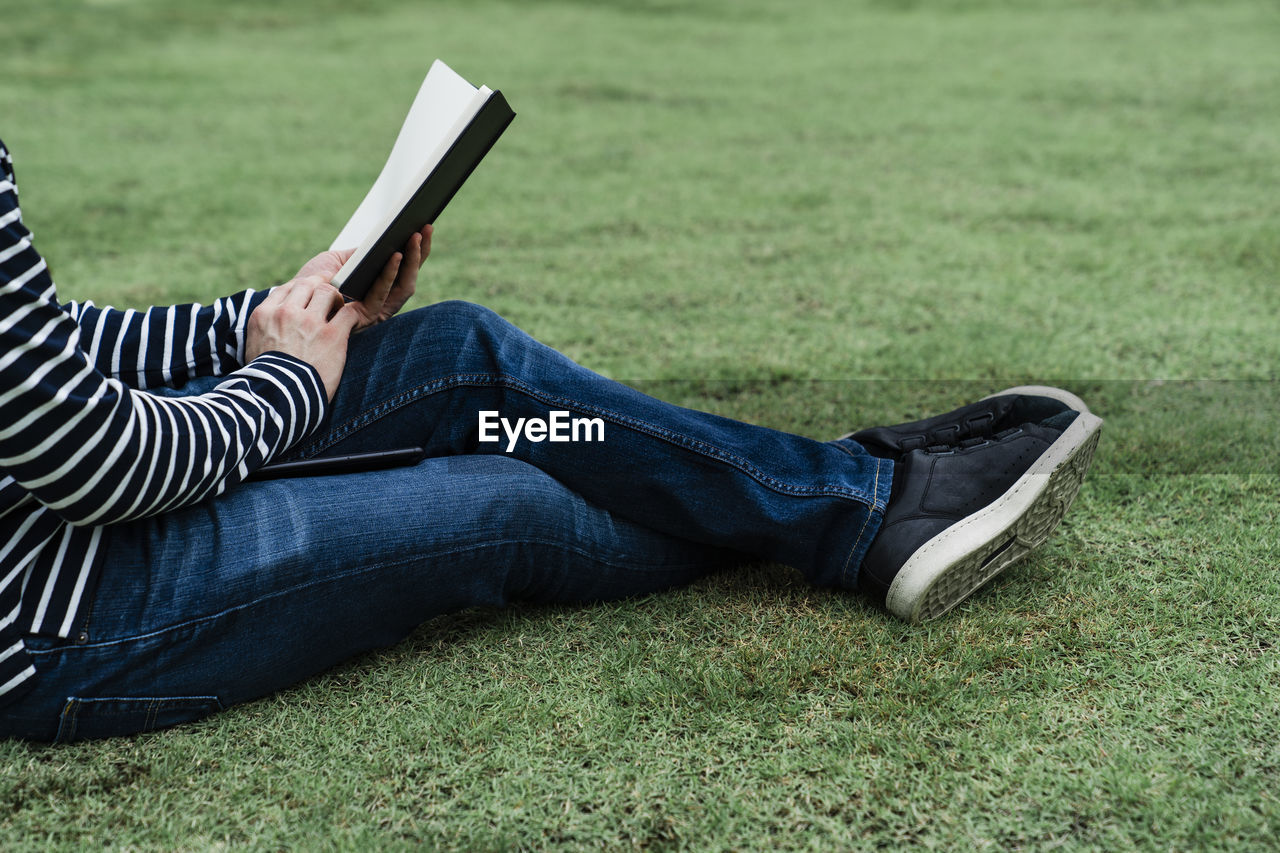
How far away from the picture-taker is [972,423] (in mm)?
1768

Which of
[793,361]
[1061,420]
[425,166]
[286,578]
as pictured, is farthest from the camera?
[793,361]

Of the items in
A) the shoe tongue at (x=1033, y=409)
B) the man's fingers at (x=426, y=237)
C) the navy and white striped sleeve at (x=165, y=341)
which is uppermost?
the man's fingers at (x=426, y=237)

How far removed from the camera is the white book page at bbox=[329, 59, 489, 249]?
1571mm

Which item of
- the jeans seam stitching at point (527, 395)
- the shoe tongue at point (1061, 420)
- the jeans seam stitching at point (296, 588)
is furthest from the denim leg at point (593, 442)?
the shoe tongue at point (1061, 420)

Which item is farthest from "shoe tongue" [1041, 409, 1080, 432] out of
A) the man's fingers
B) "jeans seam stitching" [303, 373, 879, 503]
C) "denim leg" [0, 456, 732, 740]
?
the man's fingers

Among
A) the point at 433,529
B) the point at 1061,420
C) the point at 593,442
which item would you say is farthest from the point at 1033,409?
the point at 433,529

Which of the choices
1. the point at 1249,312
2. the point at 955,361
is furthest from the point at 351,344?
the point at 1249,312

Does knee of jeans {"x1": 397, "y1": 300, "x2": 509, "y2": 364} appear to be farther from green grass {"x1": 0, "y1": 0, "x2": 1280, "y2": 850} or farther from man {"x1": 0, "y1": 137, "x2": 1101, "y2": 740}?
green grass {"x1": 0, "y1": 0, "x2": 1280, "y2": 850}

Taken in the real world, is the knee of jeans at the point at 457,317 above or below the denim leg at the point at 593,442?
above

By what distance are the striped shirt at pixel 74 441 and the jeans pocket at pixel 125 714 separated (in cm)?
9

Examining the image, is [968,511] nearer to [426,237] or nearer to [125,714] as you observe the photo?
[426,237]

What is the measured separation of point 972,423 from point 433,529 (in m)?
0.91

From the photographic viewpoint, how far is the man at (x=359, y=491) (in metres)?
1.19

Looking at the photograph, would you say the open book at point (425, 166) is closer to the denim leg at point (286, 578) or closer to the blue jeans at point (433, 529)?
the blue jeans at point (433, 529)
